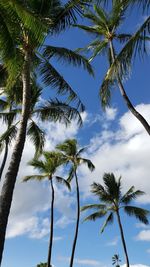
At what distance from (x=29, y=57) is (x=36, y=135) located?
6572 millimetres

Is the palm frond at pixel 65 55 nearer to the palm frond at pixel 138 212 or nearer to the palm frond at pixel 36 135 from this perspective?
the palm frond at pixel 36 135

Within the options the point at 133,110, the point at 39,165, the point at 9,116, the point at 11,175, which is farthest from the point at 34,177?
the point at 11,175

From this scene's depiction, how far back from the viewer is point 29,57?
41.7 ft

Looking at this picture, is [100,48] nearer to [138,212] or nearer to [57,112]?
[57,112]

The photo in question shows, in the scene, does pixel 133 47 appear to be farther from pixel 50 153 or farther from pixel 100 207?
pixel 100 207

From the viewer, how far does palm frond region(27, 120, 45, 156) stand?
18.6 m

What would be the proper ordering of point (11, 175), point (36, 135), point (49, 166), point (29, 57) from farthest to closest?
1. point (49, 166)
2. point (36, 135)
3. point (29, 57)
4. point (11, 175)

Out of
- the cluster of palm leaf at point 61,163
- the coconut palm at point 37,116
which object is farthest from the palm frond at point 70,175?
the coconut palm at point 37,116

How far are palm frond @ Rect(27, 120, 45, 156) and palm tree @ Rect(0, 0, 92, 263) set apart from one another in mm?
3317

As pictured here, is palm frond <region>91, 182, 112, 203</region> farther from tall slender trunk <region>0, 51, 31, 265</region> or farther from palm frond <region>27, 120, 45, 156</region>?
tall slender trunk <region>0, 51, 31, 265</region>

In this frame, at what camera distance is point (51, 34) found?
15156 mm

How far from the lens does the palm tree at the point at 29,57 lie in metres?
9.38

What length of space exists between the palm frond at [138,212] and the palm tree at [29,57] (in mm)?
19415

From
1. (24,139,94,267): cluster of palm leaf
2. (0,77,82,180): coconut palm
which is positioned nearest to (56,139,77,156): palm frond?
(24,139,94,267): cluster of palm leaf
